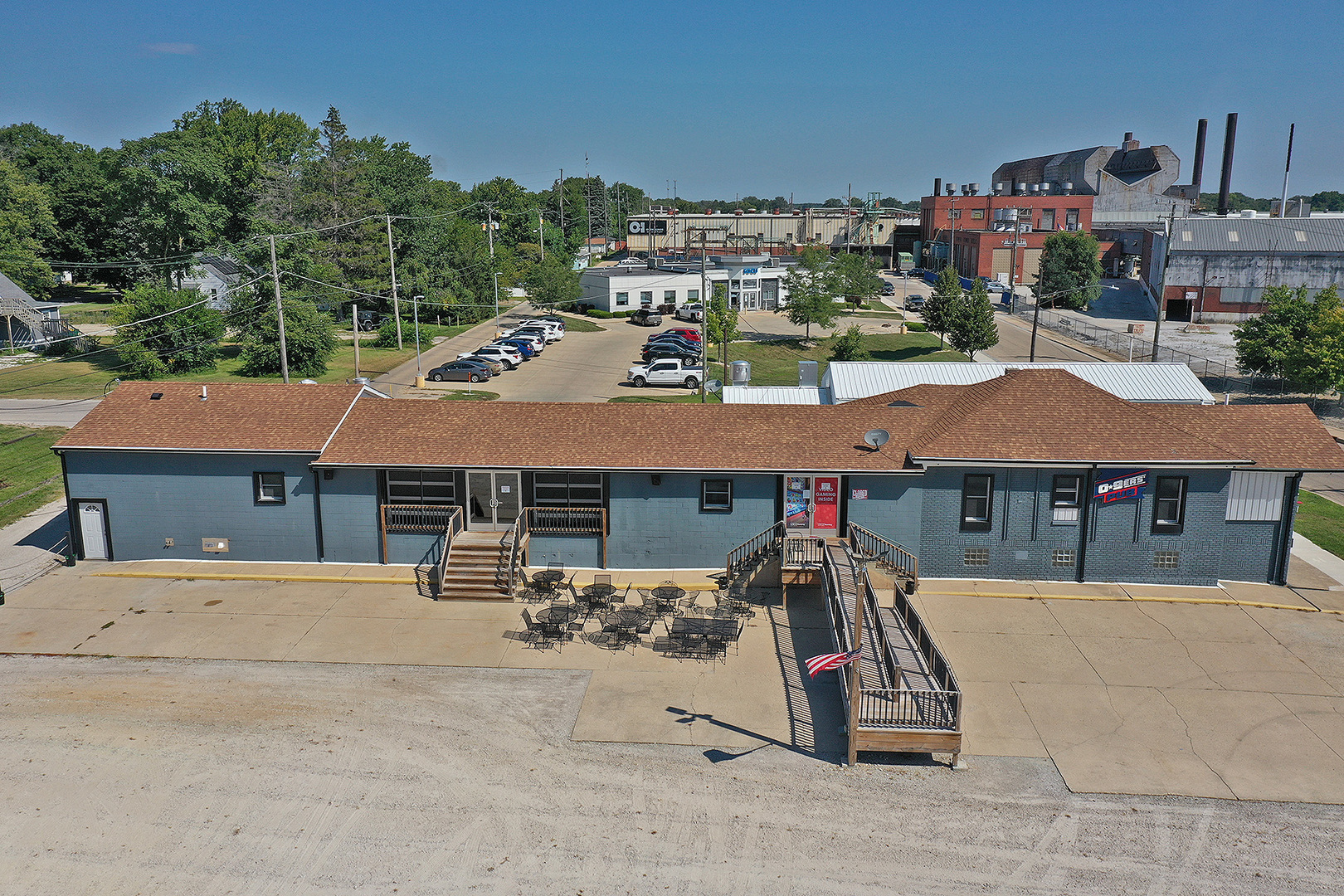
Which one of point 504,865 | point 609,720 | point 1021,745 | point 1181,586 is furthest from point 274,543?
point 1181,586

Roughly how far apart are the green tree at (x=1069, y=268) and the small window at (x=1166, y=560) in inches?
2520

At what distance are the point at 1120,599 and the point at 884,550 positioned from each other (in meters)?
5.48

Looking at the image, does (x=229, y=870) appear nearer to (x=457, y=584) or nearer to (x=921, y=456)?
(x=457, y=584)

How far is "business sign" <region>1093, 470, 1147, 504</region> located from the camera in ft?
70.8

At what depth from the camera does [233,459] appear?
22812 mm

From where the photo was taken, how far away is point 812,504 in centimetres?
2216

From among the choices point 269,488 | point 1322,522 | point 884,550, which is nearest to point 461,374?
point 269,488

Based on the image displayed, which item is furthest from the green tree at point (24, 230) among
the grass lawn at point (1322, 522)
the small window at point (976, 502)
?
the grass lawn at point (1322, 522)

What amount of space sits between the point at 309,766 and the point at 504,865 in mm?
4161

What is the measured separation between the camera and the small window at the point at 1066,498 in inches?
861

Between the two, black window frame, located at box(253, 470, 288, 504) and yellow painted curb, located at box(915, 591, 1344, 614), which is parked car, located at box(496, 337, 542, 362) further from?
yellow painted curb, located at box(915, 591, 1344, 614)

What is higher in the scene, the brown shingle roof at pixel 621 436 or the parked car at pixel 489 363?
the brown shingle roof at pixel 621 436

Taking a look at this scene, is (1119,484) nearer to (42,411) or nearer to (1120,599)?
(1120,599)

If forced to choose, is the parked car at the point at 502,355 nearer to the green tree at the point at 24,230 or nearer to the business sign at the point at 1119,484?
the business sign at the point at 1119,484
